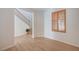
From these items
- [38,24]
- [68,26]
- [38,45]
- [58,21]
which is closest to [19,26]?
[38,24]

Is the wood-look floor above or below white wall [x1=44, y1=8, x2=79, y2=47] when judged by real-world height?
below

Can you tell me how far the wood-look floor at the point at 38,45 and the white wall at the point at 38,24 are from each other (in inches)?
6.2

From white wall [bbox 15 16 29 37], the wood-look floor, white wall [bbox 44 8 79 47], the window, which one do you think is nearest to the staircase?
white wall [bbox 15 16 29 37]

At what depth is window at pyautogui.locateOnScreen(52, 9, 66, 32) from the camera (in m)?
2.83

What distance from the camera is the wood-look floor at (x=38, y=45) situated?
2561 mm

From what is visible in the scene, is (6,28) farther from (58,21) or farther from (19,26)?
(58,21)

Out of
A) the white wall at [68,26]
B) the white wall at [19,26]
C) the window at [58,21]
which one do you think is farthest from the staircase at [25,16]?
the window at [58,21]

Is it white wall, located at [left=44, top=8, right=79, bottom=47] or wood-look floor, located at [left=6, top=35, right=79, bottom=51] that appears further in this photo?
white wall, located at [left=44, top=8, right=79, bottom=47]

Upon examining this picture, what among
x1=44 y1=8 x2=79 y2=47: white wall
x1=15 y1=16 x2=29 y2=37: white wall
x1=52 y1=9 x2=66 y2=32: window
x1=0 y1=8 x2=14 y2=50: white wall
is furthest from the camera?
x1=52 y1=9 x2=66 y2=32: window

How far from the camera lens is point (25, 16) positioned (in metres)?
2.71

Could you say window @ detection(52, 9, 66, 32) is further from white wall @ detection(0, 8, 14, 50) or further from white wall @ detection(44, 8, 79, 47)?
white wall @ detection(0, 8, 14, 50)

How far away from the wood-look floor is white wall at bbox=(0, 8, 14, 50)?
157 millimetres

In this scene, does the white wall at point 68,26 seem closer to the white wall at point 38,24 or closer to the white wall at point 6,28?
the white wall at point 38,24
